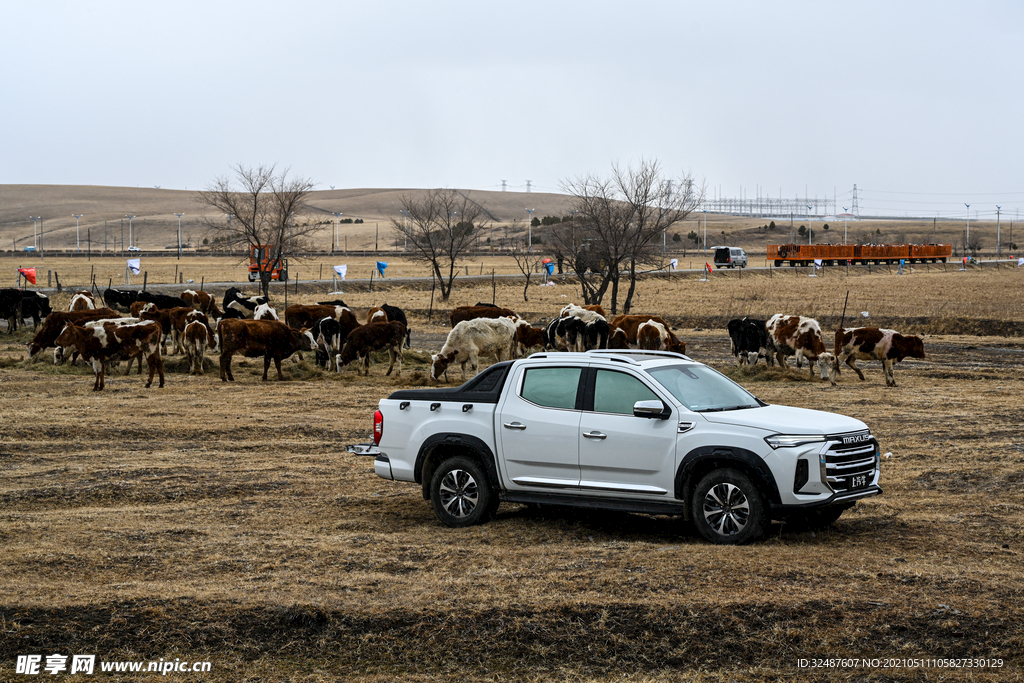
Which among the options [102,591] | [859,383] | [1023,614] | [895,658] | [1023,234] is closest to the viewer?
[895,658]

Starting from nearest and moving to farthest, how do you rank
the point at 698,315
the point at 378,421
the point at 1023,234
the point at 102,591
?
the point at 102,591 < the point at 378,421 < the point at 698,315 < the point at 1023,234

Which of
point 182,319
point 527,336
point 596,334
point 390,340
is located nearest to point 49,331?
point 182,319

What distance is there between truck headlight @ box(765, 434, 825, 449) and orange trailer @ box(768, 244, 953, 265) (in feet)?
268

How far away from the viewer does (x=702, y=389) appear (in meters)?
9.72

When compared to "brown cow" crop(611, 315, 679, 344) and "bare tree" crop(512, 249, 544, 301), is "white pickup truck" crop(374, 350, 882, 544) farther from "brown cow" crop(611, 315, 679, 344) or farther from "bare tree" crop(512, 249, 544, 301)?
"bare tree" crop(512, 249, 544, 301)

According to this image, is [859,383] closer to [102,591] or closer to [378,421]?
[378,421]

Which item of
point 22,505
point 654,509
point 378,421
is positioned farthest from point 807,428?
point 22,505

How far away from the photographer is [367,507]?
1109 cm

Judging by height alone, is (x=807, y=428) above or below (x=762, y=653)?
above

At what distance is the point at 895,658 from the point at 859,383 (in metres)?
18.2

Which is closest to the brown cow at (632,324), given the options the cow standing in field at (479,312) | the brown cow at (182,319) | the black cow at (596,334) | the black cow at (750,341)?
the black cow at (596,334)

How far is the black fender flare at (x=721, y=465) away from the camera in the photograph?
859 cm

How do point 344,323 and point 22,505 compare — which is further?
point 344,323

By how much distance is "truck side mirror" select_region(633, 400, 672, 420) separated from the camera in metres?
8.97
